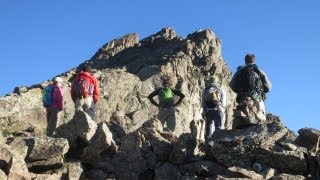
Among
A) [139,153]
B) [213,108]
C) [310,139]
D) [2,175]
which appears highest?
[213,108]

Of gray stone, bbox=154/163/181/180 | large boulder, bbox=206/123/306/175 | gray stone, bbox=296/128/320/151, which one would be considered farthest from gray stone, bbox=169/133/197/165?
gray stone, bbox=296/128/320/151

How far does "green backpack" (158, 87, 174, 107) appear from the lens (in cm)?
2331

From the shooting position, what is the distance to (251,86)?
20.0 meters

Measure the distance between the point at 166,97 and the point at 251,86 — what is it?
472cm

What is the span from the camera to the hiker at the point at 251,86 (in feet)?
65.4

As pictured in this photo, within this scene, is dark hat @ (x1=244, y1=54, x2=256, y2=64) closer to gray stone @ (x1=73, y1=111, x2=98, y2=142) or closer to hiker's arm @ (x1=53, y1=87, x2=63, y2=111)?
gray stone @ (x1=73, y1=111, x2=98, y2=142)

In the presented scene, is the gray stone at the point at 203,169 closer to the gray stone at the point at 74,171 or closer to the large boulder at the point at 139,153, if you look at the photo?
the large boulder at the point at 139,153

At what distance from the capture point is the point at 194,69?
83.2m

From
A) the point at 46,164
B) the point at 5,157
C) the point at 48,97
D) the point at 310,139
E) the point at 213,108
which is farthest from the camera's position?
the point at 48,97

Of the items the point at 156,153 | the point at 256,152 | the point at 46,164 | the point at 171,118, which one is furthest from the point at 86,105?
the point at 256,152

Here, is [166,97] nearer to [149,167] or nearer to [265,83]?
[265,83]

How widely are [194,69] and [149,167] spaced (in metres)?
67.0

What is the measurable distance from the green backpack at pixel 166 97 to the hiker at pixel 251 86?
152 inches

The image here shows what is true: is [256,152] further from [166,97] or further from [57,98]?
[57,98]
